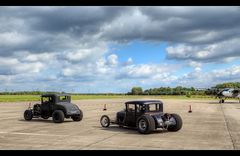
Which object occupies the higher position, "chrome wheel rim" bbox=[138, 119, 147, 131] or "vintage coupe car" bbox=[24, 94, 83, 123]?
Result: "vintage coupe car" bbox=[24, 94, 83, 123]

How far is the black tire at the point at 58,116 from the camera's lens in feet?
72.1

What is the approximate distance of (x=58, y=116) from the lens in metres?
22.1

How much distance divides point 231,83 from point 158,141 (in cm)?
17136

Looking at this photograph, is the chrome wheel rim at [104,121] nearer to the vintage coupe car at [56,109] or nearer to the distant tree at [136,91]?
the vintage coupe car at [56,109]

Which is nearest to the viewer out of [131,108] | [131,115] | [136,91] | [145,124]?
[145,124]

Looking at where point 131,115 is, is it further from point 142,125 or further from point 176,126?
point 176,126

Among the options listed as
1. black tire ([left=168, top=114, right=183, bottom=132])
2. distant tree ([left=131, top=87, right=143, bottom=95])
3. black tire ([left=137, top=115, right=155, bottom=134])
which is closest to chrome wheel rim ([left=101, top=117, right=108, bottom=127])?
black tire ([left=137, top=115, right=155, bottom=134])

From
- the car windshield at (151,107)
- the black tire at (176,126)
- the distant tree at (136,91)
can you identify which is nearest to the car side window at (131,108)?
the car windshield at (151,107)

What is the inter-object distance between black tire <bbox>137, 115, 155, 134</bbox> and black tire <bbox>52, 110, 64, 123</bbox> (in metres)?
6.83

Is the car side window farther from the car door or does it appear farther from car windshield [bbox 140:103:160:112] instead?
car windshield [bbox 140:103:160:112]

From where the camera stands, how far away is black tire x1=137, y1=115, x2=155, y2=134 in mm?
16006

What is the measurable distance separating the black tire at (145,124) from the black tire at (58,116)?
6828 millimetres

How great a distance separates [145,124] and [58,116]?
7.60 metres

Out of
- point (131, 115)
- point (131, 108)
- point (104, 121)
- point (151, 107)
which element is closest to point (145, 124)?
point (151, 107)
